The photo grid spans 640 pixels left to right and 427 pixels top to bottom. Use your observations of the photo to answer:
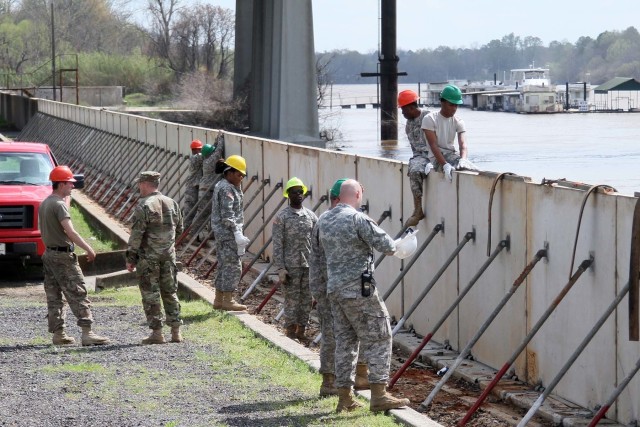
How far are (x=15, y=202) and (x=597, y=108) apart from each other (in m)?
92.8

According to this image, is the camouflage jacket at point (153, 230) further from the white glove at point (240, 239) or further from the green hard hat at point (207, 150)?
the green hard hat at point (207, 150)

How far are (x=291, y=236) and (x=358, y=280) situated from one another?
3.61 meters

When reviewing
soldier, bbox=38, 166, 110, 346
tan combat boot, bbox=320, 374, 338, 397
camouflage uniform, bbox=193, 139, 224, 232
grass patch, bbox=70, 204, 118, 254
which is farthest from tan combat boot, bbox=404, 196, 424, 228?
grass patch, bbox=70, 204, 118, 254

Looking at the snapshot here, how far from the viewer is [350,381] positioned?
9508 mm

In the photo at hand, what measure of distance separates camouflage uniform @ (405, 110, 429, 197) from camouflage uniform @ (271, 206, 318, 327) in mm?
1087

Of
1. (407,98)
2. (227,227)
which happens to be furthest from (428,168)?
(227,227)

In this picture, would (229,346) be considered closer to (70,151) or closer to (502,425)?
(502,425)

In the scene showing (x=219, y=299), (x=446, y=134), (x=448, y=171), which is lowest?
(x=219, y=299)

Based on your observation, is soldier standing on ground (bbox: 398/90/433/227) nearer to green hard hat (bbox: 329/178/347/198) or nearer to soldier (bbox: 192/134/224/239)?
green hard hat (bbox: 329/178/347/198)

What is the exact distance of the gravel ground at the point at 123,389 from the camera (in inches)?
372

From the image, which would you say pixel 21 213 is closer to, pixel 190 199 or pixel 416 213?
pixel 190 199

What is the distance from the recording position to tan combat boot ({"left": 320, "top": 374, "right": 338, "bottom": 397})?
10078mm

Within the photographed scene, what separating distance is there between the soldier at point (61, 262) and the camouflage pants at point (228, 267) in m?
2.20

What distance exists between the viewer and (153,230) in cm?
1252
